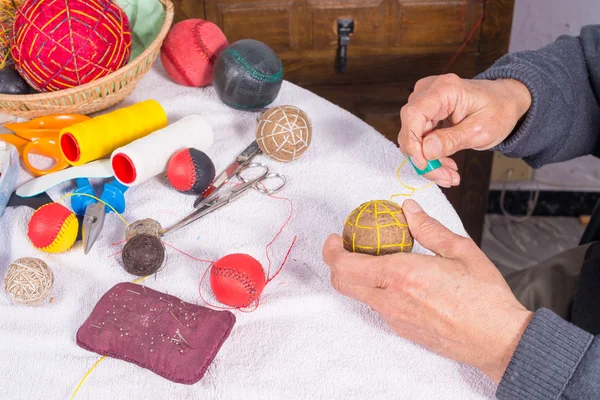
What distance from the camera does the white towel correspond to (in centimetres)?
73

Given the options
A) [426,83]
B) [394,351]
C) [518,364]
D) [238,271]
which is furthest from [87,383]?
[426,83]

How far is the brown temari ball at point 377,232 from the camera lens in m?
0.80

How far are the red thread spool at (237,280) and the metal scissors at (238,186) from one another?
0.49ft

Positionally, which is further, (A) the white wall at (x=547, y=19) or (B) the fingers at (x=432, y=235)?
(A) the white wall at (x=547, y=19)

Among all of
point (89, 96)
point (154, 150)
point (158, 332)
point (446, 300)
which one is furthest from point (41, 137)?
point (446, 300)

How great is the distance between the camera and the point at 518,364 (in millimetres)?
708

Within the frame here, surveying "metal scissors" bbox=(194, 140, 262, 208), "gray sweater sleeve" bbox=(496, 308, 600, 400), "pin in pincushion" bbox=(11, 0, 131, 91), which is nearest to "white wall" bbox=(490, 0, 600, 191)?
"metal scissors" bbox=(194, 140, 262, 208)

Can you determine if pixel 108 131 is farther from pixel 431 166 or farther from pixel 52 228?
pixel 431 166

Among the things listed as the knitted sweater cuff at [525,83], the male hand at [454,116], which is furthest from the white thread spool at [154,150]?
the knitted sweater cuff at [525,83]

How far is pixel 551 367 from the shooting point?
706 millimetres

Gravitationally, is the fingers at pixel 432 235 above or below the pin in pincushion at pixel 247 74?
below

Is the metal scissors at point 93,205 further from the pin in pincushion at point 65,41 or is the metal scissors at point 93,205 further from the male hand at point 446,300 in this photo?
the male hand at point 446,300

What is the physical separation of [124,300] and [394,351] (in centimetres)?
35

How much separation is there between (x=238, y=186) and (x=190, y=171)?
0.09m
